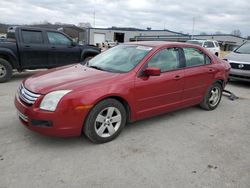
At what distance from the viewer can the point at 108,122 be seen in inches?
143

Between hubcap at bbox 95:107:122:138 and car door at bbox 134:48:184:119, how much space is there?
42 cm

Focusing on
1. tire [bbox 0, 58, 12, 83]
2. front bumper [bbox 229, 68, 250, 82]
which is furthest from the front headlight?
front bumper [bbox 229, 68, 250, 82]

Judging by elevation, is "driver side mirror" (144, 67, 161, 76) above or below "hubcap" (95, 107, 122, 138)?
above

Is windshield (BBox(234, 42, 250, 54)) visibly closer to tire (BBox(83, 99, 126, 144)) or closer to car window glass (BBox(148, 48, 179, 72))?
car window glass (BBox(148, 48, 179, 72))

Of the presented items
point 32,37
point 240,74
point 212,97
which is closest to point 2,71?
point 32,37

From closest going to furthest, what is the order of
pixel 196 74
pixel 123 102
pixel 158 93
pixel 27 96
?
pixel 27 96
pixel 123 102
pixel 158 93
pixel 196 74

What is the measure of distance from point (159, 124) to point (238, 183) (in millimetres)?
1893

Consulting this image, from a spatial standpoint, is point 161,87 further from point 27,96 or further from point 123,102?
point 27,96

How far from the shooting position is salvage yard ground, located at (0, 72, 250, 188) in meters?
2.79

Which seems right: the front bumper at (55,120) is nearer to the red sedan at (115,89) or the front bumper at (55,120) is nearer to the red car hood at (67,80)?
the red sedan at (115,89)

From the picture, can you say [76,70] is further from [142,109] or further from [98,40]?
[98,40]

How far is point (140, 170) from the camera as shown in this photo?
2.99m

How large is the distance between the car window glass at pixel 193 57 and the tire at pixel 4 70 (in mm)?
5653

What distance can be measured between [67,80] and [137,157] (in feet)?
4.97
